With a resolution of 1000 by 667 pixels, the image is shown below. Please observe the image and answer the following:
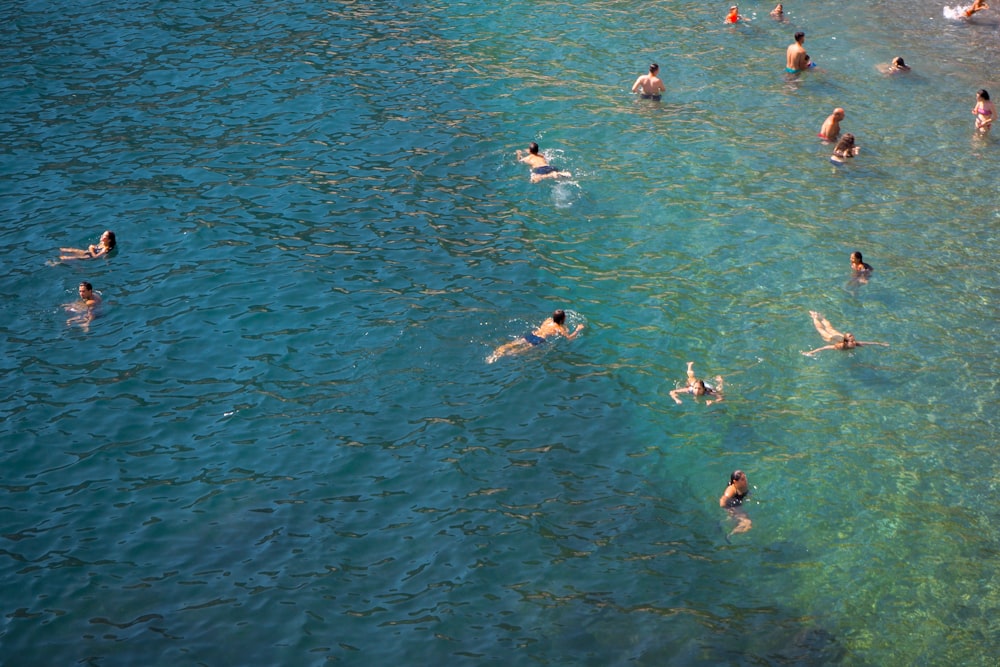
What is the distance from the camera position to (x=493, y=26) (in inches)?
1359

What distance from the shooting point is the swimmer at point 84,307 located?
21266mm

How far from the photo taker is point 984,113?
26.7m

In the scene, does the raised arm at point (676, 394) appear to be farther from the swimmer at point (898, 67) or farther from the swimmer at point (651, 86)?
the swimmer at point (898, 67)

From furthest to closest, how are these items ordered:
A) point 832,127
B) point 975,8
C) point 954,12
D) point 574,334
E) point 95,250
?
1. point 954,12
2. point 975,8
3. point 832,127
4. point 95,250
5. point 574,334

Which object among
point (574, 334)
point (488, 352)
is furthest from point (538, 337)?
point (488, 352)

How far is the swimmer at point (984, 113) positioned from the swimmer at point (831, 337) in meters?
10.3

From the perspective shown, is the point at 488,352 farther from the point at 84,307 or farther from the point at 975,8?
the point at 975,8

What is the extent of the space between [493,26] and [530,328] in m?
17.7

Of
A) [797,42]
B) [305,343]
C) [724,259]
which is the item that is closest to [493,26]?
[797,42]

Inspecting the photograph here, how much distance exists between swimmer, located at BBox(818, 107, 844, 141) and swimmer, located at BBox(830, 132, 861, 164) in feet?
2.18

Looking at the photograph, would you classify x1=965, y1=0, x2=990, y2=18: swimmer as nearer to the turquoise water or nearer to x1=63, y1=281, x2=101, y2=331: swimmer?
the turquoise water

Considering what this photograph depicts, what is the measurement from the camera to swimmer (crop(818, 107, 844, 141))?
26.0 meters

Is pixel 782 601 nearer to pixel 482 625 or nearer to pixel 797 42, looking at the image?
pixel 482 625

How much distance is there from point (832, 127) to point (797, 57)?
4680 millimetres
